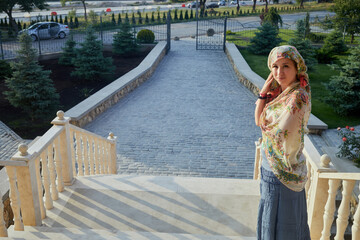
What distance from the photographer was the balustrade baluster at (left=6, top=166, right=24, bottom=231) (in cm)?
367

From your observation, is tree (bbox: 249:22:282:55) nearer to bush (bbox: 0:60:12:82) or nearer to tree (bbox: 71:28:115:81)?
tree (bbox: 71:28:115:81)

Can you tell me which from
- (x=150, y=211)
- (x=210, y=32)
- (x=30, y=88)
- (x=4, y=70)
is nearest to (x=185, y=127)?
(x=30, y=88)

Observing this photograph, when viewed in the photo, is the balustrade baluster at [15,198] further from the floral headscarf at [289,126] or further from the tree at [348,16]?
the tree at [348,16]

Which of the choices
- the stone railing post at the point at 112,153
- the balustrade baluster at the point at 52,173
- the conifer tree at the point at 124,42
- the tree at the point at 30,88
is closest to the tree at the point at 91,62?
the tree at the point at 30,88

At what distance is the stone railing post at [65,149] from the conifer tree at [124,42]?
48.6 ft

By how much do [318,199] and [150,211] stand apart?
1.96 meters

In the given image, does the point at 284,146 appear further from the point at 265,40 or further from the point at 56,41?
the point at 56,41

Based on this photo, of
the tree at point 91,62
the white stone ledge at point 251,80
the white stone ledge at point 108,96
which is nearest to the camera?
the white stone ledge at point 251,80

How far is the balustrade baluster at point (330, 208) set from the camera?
10.9 ft

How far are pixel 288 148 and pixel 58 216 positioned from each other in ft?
9.27

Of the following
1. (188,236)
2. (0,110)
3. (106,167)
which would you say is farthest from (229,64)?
(188,236)

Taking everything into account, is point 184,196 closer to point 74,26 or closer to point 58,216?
point 58,216

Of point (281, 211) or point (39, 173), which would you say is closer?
point (281, 211)

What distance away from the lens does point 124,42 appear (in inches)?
762
